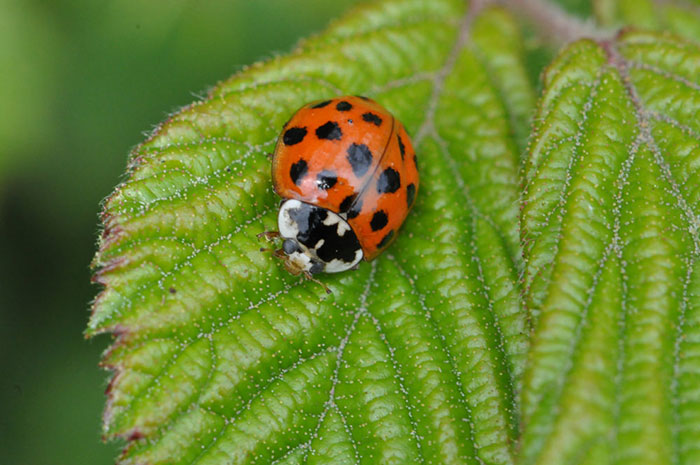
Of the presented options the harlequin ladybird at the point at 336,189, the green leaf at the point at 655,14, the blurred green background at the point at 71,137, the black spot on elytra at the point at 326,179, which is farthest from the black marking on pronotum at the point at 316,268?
the green leaf at the point at 655,14

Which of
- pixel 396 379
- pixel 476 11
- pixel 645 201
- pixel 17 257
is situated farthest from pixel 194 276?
pixel 17 257

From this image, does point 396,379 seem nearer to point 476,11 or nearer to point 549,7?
point 476,11

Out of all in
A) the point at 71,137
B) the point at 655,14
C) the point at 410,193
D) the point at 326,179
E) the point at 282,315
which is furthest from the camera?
the point at 71,137

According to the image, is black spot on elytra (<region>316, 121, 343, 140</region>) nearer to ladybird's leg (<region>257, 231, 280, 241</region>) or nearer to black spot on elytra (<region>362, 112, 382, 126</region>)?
black spot on elytra (<region>362, 112, 382, 126</region>)

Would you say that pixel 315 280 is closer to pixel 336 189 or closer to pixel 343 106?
pixel 336 189

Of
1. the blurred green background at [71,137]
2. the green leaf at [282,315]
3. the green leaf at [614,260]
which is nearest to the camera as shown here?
the green leaf at [614,260]

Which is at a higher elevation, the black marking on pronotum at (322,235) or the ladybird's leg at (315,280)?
the black marking on pronotum at (322,235)

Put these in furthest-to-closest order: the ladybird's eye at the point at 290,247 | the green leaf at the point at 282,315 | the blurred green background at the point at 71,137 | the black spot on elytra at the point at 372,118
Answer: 1. the blurred green background at the point at 71,137
2. the black spot on elytra at the point at 372,118
3. the ladybird's eye at the point at 290,247
4. the green leaf at the point at 282,315

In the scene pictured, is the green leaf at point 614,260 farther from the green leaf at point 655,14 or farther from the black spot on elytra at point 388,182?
the green leaf at point 655,14

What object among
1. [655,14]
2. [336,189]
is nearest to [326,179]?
[336,189]
